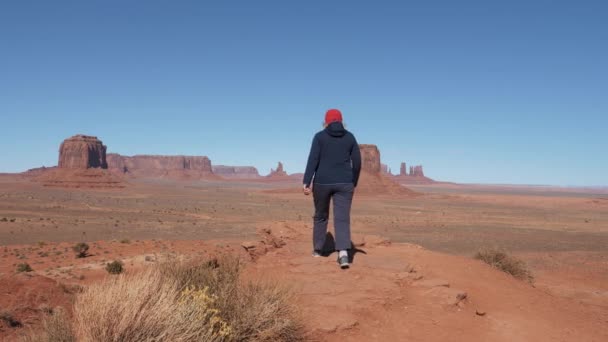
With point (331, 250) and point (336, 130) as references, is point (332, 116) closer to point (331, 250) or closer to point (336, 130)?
point (336, 130)

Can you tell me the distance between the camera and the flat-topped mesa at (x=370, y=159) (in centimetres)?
10538

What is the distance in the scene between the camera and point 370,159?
106 metres

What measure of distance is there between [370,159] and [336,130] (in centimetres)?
10065

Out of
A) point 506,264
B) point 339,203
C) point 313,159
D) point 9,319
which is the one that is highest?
point 313,159

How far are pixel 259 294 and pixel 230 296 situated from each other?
28 cm

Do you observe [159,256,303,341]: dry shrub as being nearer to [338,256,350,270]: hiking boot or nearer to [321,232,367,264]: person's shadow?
[338,256,350,270]: hiking boot

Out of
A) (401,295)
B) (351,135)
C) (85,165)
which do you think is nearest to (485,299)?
(401,295)

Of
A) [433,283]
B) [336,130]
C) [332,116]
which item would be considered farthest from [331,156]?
[433,283]

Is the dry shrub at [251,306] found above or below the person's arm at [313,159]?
below

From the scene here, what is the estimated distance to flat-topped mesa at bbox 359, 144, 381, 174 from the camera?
10538 cm

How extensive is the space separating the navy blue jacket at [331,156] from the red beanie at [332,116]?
0.08m

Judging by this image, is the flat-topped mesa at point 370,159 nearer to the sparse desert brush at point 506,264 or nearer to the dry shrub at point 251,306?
the sparse desert brush at point 506,264

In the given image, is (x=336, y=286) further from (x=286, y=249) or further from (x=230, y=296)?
(x=286, y=249)

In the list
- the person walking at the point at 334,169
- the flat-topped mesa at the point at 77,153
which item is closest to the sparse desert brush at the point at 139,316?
the person walking at the point at 334,169
